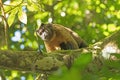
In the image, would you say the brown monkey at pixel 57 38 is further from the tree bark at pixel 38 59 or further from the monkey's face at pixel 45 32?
the tree bark at pixel 38 59

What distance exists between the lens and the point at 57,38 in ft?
17.7

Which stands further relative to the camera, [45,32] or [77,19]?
[77,19]

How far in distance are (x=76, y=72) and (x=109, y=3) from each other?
537 cm

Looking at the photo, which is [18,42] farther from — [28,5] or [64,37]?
[28,5]

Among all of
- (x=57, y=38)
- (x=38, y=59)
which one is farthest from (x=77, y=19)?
(x=38, y=59)

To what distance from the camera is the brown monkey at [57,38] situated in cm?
512

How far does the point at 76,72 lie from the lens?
0.76 metres

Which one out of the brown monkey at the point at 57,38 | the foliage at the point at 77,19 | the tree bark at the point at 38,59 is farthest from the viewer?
the foliage at the point at 77,19

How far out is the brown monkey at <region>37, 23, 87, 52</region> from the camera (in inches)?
202

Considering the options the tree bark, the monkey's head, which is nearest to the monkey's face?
the monkey's head

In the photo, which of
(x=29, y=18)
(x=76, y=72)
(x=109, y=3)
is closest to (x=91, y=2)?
(x=109, y=3)

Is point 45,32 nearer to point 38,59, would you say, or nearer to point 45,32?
point 45,32

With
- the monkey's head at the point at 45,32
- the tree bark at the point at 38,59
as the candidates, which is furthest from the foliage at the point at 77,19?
the tree bark at the point at 38,59

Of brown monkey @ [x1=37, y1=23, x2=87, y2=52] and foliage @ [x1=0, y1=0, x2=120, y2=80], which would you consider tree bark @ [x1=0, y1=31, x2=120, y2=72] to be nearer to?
brown monkey @ [x1=37, y1=23, x2=87, y2=52]
